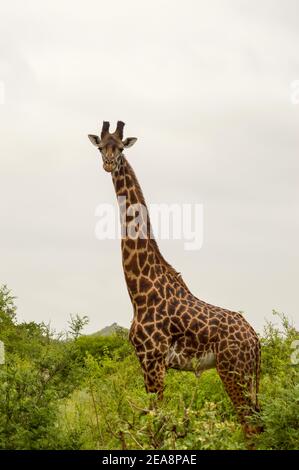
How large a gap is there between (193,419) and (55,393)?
1.88 meters

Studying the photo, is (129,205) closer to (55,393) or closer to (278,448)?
(55,393)

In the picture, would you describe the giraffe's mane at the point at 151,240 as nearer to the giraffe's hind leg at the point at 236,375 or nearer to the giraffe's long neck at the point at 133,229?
the giraffe's long neck at the point at 133,229

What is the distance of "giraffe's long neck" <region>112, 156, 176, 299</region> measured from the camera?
12586mm

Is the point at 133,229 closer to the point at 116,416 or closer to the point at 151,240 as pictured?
the point at 151,240

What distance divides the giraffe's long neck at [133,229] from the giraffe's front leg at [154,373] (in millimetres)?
1119

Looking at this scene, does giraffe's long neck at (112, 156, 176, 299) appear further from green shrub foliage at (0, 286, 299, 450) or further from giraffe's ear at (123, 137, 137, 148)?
green shrub foliage at (0, 286, 299, 450)

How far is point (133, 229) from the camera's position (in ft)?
41.6

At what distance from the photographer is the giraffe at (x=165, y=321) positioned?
12016 millimetres

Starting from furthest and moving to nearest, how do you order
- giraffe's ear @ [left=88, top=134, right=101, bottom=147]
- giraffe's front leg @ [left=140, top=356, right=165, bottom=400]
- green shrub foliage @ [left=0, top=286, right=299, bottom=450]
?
giraffe's ear @ [left=88, top=134, right=101, bottom=147] → giraffe's front leg @ [left=140, top=356, right=165, bottom=400] → green shrub foliage @ [left=0, top=286, right=299, bottom=450]

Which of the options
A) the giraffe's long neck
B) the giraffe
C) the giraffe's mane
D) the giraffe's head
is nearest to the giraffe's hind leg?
the giraffe

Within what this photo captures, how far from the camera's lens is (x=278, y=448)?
33.2 ft

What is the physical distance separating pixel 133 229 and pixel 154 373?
2.28 meters

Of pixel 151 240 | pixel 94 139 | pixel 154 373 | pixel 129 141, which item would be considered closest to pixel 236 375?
pixel 154 373
